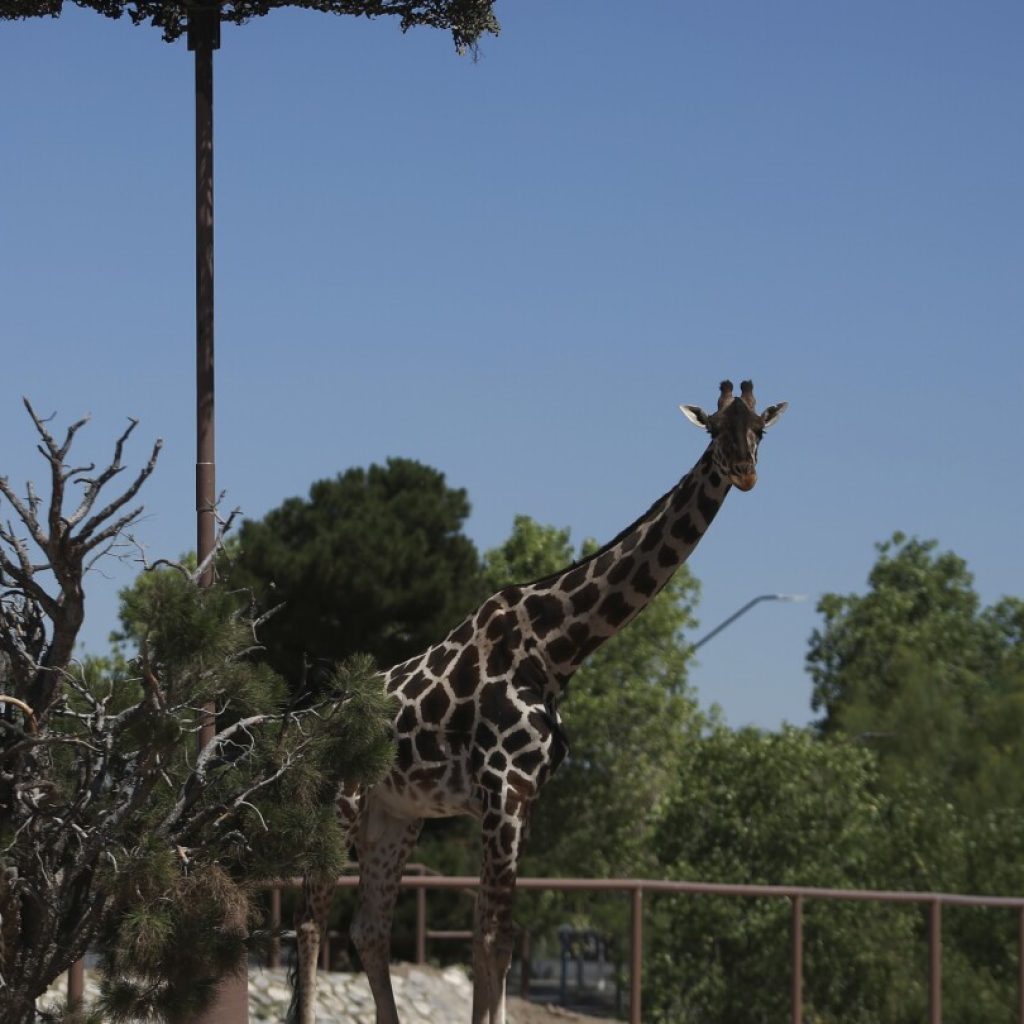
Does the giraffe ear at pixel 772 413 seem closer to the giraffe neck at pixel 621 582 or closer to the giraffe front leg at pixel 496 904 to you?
the giraffe neck at pixel 621 582

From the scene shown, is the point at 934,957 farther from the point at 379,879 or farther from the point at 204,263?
the point at 204,263

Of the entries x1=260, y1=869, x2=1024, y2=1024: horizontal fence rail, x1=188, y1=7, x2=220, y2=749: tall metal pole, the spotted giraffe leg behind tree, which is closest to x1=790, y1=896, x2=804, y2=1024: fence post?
x1=260, y1=869, x2=1024, y2=1024: horizontal fence rail

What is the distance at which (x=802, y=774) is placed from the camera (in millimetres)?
26406

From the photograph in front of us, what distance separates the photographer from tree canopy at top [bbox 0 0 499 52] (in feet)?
39.4

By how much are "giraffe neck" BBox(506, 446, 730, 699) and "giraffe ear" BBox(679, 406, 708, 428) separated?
0.16m

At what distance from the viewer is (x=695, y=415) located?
1077cm

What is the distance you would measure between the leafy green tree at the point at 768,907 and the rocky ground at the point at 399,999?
268 inches

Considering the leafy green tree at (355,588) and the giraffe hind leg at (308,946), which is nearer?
the giraffe hind leg at (308,946)

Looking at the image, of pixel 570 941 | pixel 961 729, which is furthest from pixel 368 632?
pixel 961 729

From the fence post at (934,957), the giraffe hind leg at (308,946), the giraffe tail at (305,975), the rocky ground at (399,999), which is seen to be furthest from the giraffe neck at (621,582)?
the rocky ground at (399,999)

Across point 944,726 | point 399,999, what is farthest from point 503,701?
point 944,726

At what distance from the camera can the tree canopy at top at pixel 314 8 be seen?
39.4 feet

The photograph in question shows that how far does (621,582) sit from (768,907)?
49.1ft

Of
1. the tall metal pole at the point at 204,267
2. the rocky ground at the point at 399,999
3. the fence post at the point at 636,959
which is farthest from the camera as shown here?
the rocky ground at the point at 399,999
